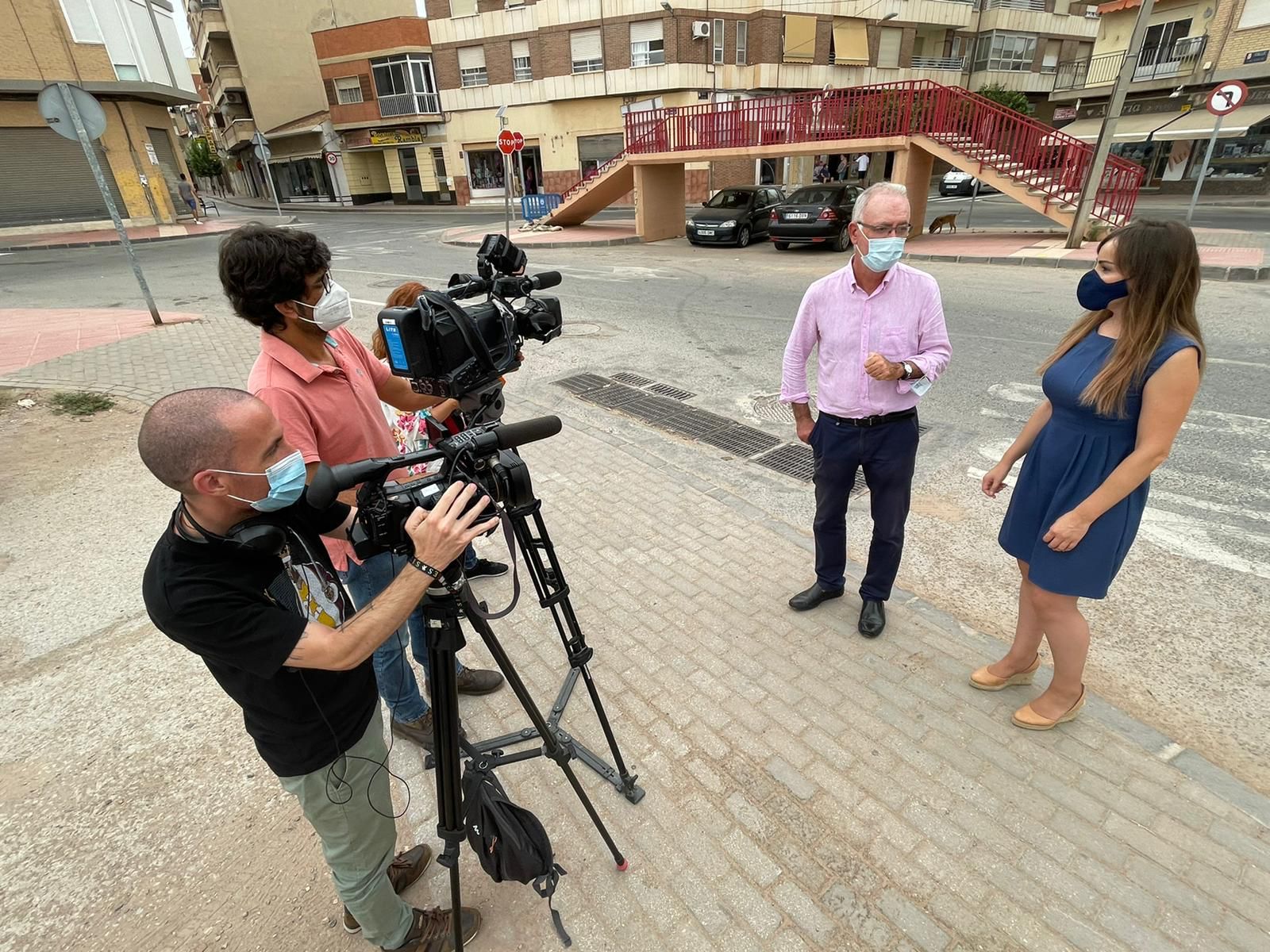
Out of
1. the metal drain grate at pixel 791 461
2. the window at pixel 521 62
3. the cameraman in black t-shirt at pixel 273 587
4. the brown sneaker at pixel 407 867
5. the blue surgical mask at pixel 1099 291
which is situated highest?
the window at pixel 521 62

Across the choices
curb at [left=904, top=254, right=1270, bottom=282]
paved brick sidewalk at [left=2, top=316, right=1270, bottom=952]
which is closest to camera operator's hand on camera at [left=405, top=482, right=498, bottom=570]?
paved brick sidewalk at [left=2, top=316, right=1270, bottom=952]

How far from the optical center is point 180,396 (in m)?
1.39

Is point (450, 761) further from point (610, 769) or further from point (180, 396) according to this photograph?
point (180, 396)

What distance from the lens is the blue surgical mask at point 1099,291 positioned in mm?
2152

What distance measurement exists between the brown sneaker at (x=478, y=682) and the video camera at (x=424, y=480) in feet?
5.51

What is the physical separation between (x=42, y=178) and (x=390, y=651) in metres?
30.0

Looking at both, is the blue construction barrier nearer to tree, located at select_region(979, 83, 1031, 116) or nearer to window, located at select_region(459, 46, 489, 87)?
window, located at select_region(459, 46, 489, 87)

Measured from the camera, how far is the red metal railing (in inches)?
531

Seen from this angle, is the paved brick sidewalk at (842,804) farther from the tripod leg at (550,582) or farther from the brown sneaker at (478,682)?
the tripod leg at (550,582)

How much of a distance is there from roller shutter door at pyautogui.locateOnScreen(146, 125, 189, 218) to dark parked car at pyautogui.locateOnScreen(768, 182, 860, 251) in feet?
80.2

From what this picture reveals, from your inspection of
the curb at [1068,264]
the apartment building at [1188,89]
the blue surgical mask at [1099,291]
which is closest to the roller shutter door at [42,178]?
the curb at [1068,264]

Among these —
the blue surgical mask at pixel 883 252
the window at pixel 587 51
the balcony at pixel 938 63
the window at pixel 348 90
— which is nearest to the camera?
the blue surgical mask at pixel 883 252

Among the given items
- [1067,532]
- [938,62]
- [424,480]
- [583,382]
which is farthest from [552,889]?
[938,62]

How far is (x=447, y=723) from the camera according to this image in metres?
1.65
